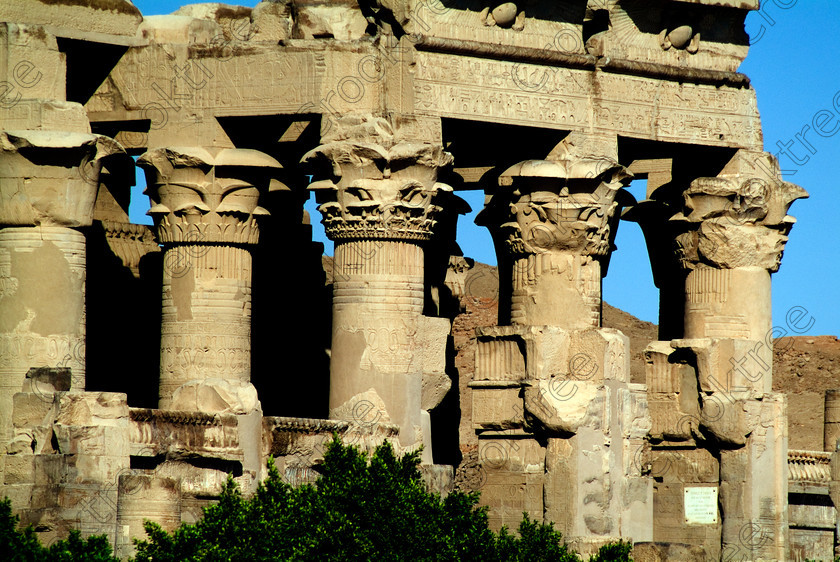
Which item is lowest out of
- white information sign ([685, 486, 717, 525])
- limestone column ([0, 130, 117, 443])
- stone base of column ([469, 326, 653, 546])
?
white information sign ([685, 486, 717, 525])

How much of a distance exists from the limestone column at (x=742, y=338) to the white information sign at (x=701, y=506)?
16cm

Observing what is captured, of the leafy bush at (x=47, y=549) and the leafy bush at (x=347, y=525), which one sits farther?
the leafy bush at (x=347, y=525)

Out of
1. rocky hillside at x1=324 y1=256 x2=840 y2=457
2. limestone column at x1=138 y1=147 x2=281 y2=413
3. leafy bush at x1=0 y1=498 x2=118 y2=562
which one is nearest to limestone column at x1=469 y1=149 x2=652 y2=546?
limestone column at x1=138 y1=147 x2=281 y2=413

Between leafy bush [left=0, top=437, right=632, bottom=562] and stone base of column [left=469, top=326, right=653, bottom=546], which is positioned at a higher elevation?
stone base of column [left=469, top=326, right=653, bottom=546]

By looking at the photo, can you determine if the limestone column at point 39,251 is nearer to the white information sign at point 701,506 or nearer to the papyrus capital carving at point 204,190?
the papyrus capital carving at point 204,190

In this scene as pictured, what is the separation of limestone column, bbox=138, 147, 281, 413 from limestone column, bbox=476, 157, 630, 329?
3449 millimetres

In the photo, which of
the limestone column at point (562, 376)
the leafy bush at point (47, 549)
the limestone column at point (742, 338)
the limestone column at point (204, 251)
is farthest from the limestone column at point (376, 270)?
the leafy bush at point (47, 549)

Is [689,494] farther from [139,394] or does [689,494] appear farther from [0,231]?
[0,231]

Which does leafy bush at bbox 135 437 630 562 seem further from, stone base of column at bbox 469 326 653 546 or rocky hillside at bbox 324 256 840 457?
rocky hillside at bbox 324 256 840 457

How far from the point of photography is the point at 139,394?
106 feet

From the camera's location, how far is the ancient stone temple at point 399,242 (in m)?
25.1

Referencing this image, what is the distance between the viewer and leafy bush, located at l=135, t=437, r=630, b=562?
2034 centimetres

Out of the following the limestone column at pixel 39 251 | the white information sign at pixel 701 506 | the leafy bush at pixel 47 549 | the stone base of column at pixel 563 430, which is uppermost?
the limestone column at pixel 39 251

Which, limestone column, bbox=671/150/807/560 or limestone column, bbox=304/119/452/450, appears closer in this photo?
limestone column, bbox=304/119/452/450
